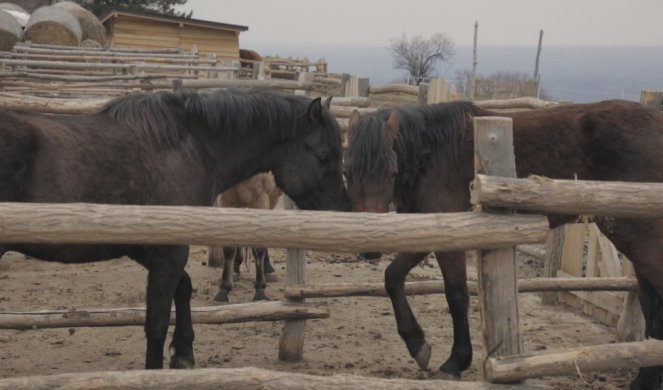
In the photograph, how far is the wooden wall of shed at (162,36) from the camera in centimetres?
2947

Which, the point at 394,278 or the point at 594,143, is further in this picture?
the point at 394,278

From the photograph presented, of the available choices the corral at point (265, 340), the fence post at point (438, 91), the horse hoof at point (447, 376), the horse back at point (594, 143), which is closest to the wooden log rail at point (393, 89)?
the fence post at point (438, 91)

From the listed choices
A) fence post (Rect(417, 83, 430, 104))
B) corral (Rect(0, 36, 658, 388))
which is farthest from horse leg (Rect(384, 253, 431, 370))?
fence post (Rect(417, 83, 430, 104))

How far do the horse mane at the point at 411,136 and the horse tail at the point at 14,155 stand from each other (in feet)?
5.77

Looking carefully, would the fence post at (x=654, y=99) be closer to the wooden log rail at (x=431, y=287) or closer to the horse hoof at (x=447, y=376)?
the wooden log rail at (x=431, y=287)

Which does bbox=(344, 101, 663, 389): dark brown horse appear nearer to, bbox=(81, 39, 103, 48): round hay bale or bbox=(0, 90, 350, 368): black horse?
bbox=(0, 90, 350, 368): black horse

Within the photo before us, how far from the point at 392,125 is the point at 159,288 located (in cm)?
162

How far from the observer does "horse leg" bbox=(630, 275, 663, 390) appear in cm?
474

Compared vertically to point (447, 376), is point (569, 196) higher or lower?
higher

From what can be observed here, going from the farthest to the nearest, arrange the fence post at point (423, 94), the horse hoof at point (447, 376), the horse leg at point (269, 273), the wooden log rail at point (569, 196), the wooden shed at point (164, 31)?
the wooden shed at point (164, 31)
the fence post at point (423, 94)
the horse leg at point (269, 273)
the horse hoof at point (447, 376)
the wooden log rail at point (569, 196)

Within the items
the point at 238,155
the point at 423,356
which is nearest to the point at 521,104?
the point at 423,356

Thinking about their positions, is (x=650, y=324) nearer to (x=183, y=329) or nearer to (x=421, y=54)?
(x=183, y=329)

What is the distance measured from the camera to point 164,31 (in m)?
30.0

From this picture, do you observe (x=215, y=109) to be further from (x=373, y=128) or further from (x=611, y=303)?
(x=611, y=303)
